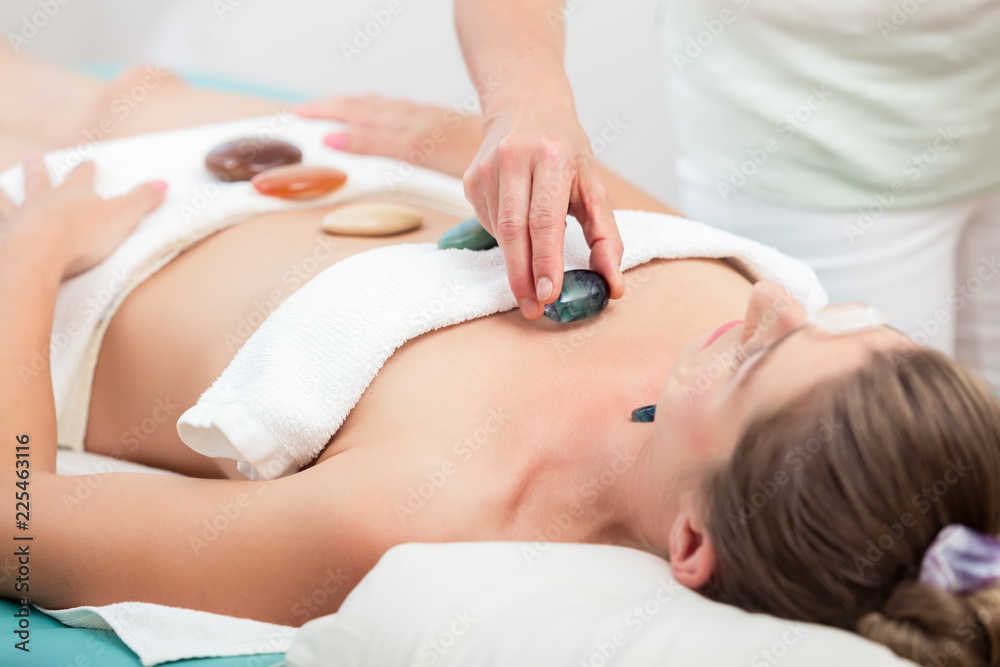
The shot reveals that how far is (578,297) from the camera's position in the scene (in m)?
0.95

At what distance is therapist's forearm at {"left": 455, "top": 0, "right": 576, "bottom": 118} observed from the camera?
104 centimetres

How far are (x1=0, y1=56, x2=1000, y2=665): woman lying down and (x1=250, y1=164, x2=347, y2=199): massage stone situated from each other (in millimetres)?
78

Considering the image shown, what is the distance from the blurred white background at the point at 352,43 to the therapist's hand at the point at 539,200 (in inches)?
64.4

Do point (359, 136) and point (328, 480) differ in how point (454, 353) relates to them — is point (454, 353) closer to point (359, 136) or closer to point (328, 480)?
point (328, 480)

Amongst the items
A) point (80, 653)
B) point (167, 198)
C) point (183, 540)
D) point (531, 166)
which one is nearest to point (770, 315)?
point (531, 166)

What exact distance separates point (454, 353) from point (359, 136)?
60 cm

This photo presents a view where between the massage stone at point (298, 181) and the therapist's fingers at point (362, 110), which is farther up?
the therapist's fingers at point (362, 110)

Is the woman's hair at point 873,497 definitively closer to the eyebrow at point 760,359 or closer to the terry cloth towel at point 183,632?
the eyebrow at point 760,359

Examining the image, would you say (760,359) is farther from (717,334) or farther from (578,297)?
(578,297)

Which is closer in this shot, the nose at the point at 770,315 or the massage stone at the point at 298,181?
the nose at the point at 770,315

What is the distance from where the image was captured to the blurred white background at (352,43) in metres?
2.54

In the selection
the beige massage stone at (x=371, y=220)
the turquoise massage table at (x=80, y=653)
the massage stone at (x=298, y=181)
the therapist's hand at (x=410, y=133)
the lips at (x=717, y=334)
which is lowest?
the turquoise massage table at (x=80, y=653)

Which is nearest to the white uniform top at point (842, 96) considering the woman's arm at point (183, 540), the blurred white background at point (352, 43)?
the woman's arm at point (183, 540)

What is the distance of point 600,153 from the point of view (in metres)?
2.69
